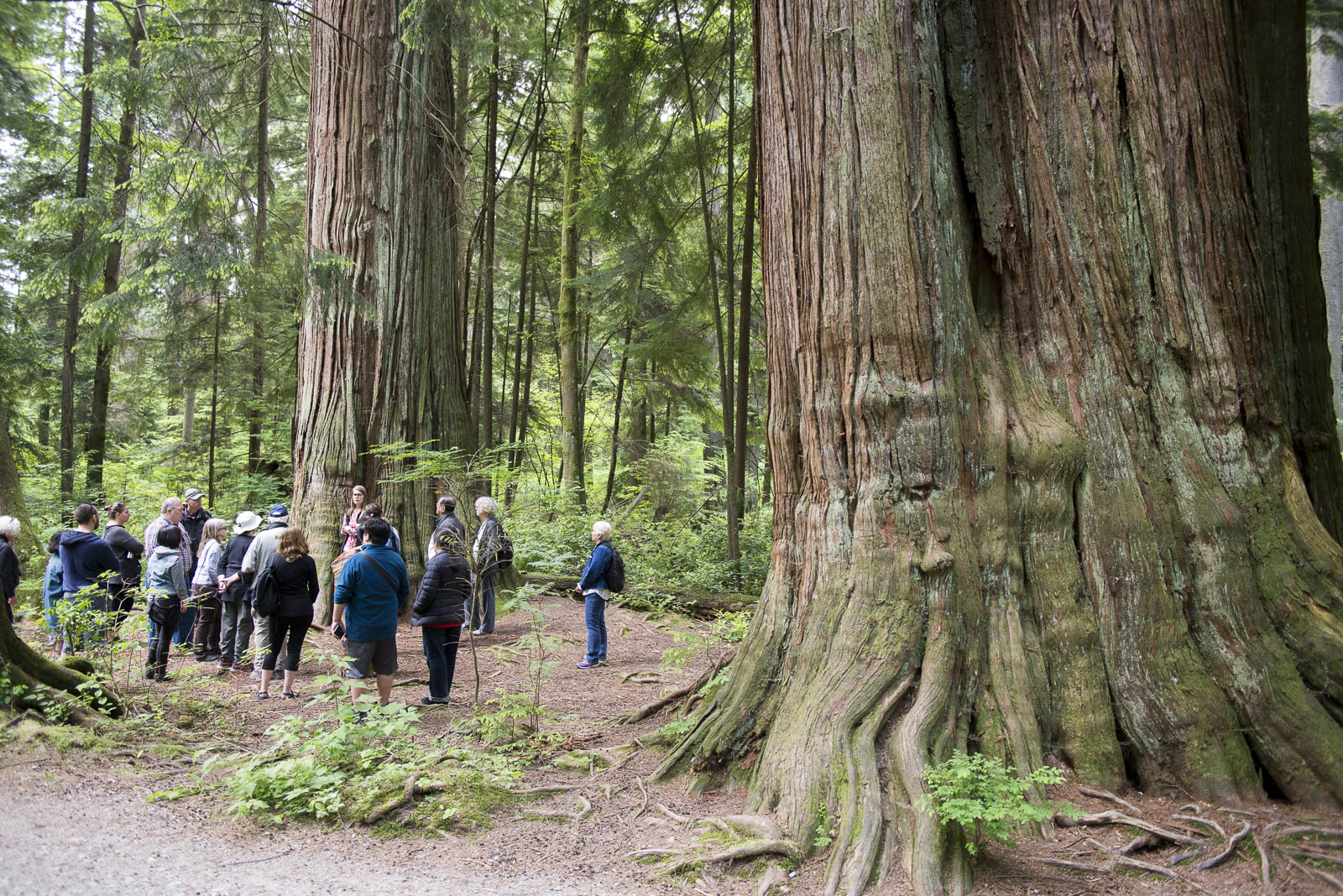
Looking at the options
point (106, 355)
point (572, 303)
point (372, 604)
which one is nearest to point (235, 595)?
point (372, 604)

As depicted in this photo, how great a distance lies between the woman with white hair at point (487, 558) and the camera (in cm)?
761

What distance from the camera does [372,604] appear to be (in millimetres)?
5902

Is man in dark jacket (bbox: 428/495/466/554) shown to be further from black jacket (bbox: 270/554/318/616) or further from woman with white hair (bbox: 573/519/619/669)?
woman with white hair (bbox: 573/519/619/669)

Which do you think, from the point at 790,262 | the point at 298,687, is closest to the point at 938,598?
the point at 790,262

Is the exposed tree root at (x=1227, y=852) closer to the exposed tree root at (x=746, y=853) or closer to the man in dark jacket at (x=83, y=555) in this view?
the exposed tree root at (x=746, y=853)

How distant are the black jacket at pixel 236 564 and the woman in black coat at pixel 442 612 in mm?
2511

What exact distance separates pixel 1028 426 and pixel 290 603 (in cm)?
587

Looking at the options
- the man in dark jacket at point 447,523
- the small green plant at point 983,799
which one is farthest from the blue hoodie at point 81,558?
the small green plant at point 983,799

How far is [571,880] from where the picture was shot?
3586 millimetres

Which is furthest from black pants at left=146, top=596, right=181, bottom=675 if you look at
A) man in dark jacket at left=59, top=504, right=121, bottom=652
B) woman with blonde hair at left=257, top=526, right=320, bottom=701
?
woman with blonde hair at left=257, top=526, right=320, bottom=701

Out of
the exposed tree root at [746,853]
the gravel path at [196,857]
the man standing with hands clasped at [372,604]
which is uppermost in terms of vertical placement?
the man standing with hands clasped at [372,604]

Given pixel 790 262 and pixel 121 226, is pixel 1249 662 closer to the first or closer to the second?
pixel 790 262

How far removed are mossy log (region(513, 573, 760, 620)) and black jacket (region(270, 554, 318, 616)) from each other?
12.1 feet

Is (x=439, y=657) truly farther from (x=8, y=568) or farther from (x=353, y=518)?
(x=8, y=568)
